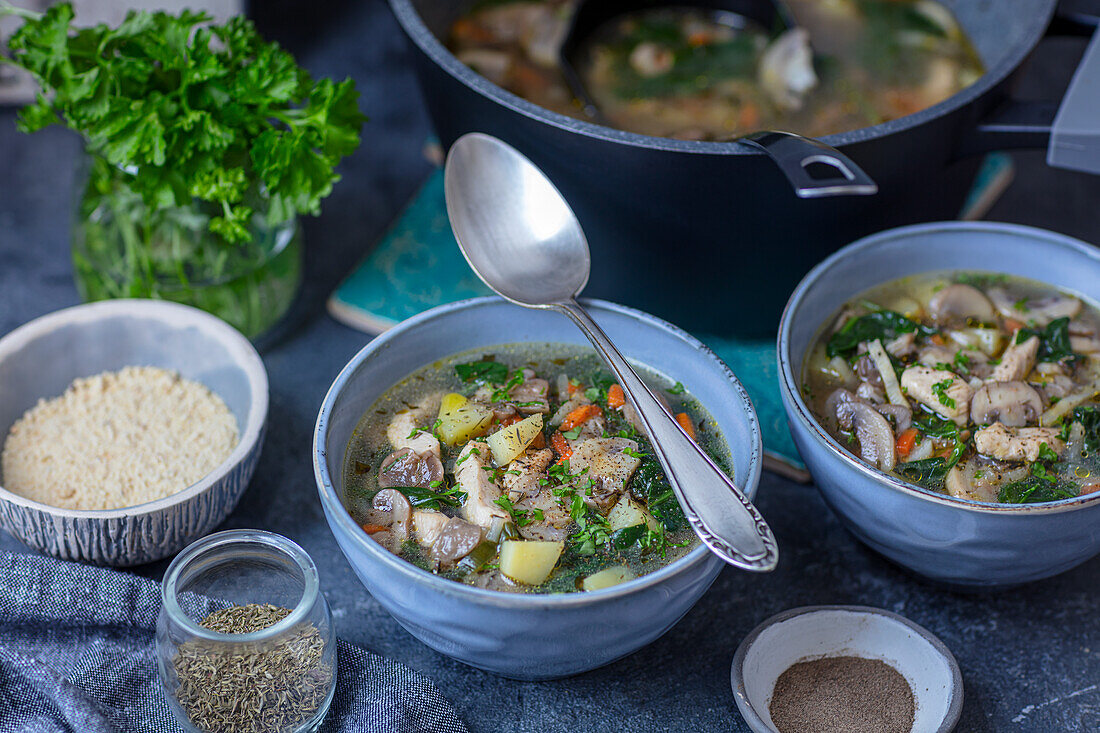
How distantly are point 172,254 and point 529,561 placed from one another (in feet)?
3.53

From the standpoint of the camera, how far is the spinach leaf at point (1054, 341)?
178 cm

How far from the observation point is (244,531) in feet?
5.14

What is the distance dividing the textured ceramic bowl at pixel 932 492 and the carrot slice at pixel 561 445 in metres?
0.34

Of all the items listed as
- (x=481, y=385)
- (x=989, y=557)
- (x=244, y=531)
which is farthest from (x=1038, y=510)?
(x=244, y=531)

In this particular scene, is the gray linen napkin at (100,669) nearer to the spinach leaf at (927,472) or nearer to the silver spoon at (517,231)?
the silver spoon at (517,231)

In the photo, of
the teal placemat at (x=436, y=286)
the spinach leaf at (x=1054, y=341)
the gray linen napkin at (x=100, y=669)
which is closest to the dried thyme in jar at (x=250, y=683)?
the gray linen napkin at (x=100, y=669)

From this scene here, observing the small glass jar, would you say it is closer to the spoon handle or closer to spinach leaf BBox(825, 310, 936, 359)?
the spoon handle

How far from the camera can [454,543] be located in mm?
1452

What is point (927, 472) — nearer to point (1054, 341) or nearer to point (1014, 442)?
point (1014, 442)

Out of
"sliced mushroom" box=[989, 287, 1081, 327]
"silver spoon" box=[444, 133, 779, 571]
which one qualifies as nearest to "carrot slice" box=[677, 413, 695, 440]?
"silver spoon" box=[444, 133, 779, 571]

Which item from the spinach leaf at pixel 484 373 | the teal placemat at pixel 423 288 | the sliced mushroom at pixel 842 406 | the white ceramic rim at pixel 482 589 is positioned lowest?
the teal placemat at pixel 423 288

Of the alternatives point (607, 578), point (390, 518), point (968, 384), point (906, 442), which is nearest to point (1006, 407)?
point (968, 384)

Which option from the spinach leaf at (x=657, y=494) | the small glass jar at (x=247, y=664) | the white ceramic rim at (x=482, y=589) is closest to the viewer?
the white ceramic rim at (x=482, y=589)

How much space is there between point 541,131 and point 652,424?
59cm
